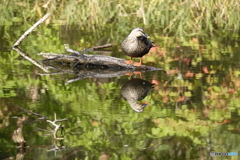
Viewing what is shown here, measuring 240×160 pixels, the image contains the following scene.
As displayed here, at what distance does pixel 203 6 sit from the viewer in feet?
48.3

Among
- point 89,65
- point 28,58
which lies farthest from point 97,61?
point 28,58

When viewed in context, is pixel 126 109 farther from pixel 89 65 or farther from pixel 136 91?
pixel 89 65

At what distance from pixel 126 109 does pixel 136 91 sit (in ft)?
2.92

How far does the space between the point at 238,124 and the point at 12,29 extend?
7.06m

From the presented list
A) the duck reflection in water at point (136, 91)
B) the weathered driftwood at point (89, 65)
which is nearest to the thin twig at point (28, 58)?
the weathered driftwood at point (89, 65)

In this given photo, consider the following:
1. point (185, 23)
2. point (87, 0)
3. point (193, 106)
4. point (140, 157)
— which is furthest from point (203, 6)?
point (140, 157)

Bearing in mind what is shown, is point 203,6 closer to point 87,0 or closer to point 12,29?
point 87,0

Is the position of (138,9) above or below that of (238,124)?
above

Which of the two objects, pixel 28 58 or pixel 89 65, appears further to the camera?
pixel 28 58

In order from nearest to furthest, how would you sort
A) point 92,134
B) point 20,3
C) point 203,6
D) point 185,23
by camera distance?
point 92,134 < point 185,23 < point 203,6 < point 20,3

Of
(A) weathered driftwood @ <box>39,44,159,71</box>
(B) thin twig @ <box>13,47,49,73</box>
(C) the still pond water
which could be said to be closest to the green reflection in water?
(C) the still pond water

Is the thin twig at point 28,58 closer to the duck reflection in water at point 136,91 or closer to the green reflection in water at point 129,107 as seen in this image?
the green reflection in water at point 129,107

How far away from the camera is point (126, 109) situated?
7457mm

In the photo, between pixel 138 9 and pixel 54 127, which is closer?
pixel 54 127
